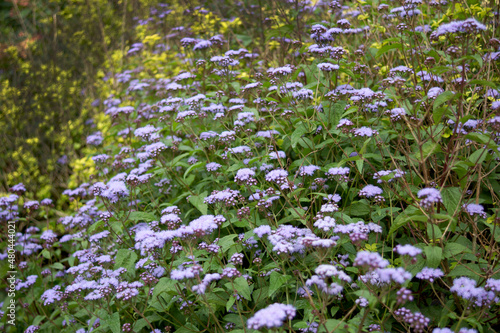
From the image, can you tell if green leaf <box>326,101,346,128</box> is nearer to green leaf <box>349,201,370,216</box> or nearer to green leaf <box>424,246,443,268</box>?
green leaf <box>349,201,370,216</box>

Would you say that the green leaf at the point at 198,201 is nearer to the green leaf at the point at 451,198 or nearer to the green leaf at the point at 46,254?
the green leaf at the point at 451,198

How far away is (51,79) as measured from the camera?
330 inches

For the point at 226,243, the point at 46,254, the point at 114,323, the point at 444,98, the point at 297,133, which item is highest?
the point at 444,98

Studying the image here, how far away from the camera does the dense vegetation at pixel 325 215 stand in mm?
2273

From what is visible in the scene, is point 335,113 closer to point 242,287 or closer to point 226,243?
point 226,243

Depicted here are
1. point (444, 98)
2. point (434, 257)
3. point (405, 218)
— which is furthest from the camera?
point (444, 98)

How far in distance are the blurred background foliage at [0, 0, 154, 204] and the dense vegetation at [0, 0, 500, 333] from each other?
3088mm

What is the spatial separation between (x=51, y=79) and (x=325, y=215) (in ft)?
25.8

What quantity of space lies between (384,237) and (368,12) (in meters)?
2.98

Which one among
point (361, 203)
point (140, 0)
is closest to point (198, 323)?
point (361, 203)

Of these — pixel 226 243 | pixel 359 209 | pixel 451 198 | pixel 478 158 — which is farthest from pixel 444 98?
pixel 226 243

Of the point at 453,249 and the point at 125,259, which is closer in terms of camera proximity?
the point at 453,249

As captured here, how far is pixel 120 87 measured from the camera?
7785mm

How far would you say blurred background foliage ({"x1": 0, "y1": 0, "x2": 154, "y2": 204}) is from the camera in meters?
7.60
